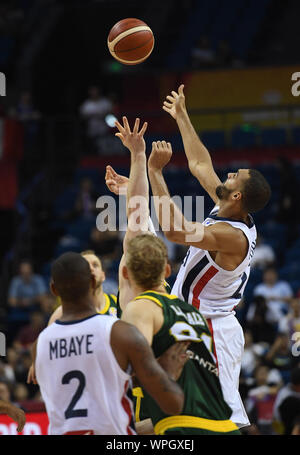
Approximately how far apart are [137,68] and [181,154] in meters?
2.67

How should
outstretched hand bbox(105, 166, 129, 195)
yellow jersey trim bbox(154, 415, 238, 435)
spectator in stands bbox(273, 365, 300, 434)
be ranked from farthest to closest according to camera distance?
spectator in stands bbox(273, 365, 300, 434), outstretched hand bbox(105, 166, 129, 195), yellow jersey trim bbox(154, 415, 238, 435)

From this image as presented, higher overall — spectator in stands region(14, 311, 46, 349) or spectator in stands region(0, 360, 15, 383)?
spectator in stands region(14, 311, 46, 349)

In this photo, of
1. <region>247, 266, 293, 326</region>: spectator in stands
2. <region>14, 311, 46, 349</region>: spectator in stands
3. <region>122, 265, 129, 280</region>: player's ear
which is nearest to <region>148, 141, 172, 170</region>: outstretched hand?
<region>122, 265, 129, 280</region>: player's ear

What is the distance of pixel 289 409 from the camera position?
1049cm

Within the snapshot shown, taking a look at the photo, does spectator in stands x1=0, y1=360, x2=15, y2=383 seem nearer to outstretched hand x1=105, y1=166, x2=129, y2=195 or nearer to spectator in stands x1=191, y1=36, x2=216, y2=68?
outstretched hand x1=105, y1=166, x2=129, y2=195

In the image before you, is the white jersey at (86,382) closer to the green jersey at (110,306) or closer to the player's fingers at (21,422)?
the player's fingers at (21,422)

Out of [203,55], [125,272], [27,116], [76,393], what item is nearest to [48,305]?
[27,116]

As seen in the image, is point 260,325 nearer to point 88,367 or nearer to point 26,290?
point 26,290

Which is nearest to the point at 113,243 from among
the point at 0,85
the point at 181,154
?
the point at 181,154

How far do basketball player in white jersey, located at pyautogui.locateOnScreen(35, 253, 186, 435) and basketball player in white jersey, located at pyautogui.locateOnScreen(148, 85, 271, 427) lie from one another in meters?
A: 1.56

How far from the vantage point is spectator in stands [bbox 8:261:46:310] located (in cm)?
1592

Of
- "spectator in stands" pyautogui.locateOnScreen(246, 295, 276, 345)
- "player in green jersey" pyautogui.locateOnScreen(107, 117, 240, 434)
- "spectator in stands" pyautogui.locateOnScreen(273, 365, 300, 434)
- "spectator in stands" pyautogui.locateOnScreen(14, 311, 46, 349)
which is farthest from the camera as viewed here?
"spectator in stands" pyautogui.locateOnScreen(14, 311, 46, 349)

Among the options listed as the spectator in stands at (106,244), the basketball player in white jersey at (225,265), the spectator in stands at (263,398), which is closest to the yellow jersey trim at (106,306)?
the basketball player in white jersey at (225,265)

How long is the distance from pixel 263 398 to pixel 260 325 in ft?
6.30
